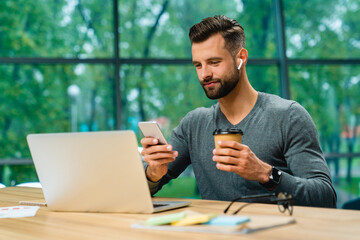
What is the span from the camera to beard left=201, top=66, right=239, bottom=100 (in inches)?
80.2

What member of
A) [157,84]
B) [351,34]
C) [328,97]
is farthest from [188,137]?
[351,34]

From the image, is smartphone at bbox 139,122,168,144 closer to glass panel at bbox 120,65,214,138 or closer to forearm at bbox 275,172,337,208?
forearm at bbox 275,172,337,208

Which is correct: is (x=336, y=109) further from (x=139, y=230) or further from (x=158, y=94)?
(x=139, y=230)

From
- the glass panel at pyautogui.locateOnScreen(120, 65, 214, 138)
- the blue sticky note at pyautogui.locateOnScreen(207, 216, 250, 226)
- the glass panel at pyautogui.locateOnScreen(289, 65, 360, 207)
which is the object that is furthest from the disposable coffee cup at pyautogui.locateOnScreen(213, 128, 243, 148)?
the glass panel at pyautogui.locateOnScreen(289, 65, 360, 207)

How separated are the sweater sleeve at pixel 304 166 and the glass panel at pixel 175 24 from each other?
2.69 meters

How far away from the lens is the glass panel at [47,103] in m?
4.18

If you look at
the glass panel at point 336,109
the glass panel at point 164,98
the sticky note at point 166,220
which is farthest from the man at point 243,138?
the glass panel at point 336,109

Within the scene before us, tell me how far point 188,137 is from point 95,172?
0.84 meters

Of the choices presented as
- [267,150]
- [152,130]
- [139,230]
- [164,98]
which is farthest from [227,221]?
[164,98]

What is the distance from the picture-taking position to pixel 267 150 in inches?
76.5

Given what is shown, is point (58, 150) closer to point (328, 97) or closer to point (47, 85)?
point (47, 85)

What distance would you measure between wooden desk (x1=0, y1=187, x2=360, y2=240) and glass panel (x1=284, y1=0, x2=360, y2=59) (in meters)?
3.52

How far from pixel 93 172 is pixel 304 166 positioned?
2.67 feet

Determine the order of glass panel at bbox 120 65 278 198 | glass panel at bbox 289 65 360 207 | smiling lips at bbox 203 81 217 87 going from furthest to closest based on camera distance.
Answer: glass panel at bbox 289 65 360 207 < glass panel at bbox 120 65 278 198 < smiling lips at bbox 203 81 217 87
